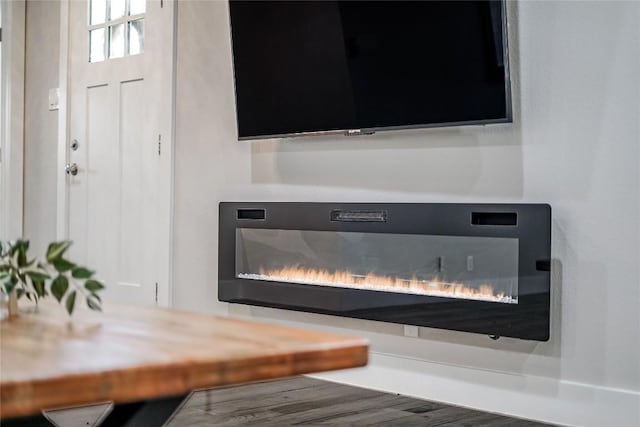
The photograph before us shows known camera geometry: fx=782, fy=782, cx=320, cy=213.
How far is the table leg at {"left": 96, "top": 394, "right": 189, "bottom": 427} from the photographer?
1223 millimetres

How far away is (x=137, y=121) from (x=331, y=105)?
1.36 metres

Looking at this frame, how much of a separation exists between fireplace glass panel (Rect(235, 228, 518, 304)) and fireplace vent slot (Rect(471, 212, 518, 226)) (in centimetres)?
6

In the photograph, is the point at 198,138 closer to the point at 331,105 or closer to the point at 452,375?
the point at 331,105

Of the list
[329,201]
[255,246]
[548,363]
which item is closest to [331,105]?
[329,201]

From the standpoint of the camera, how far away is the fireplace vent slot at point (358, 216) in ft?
10.3

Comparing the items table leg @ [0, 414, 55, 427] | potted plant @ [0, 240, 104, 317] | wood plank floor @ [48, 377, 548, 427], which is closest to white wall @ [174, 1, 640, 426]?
wood plank floor @ [48, 377, 548, 427]

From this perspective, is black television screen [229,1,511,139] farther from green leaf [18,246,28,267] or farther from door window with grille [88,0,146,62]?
green leaf [18,246,28,267]

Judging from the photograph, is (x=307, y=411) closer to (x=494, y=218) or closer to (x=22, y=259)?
(x=494, y=218)

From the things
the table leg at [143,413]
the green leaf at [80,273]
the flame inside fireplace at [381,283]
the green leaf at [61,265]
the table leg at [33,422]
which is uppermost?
the green leaf at [61,265]

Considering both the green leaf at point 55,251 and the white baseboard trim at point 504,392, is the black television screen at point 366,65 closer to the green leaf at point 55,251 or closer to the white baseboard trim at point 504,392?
the white baseboard trim at point 504,392

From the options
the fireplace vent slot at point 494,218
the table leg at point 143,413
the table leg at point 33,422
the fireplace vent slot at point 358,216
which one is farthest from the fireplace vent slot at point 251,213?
the table leg at point 143,413

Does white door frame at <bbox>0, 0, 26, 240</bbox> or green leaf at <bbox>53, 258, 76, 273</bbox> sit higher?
white door frame at <bbox>0, 0, 26, 240</bbox>

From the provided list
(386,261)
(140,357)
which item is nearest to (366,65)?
(386,261)

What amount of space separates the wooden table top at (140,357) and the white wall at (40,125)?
140 inches
